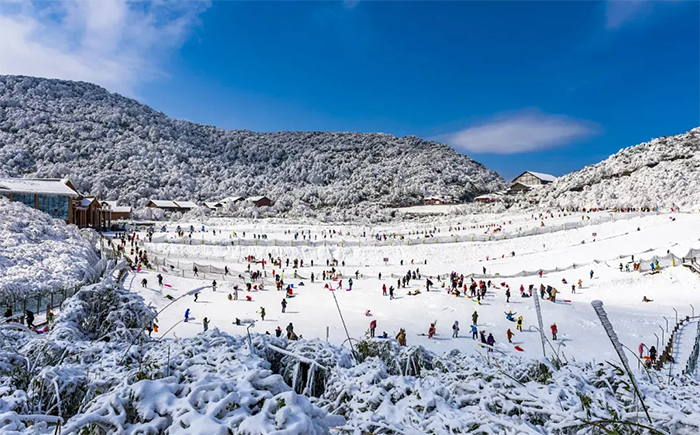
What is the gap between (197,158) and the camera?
139m

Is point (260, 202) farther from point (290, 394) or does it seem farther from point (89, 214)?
point (290, 394)

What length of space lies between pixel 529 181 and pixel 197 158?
109m

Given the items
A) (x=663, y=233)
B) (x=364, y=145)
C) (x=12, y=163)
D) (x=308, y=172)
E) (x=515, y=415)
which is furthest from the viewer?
(x=364, y=145)

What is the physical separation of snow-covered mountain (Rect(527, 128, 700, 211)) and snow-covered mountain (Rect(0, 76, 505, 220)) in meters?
33.8

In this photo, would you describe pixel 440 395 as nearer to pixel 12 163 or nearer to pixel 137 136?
pixel 12 163

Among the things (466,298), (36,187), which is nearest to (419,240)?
(466,298)

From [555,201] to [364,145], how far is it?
114m

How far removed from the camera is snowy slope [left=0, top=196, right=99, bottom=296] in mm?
18422

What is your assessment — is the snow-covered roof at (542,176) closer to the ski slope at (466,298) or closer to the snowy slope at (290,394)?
the ski slope at (466,298)

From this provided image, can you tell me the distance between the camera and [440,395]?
4000mm

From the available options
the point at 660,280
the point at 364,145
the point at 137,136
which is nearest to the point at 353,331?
the point at 660,280

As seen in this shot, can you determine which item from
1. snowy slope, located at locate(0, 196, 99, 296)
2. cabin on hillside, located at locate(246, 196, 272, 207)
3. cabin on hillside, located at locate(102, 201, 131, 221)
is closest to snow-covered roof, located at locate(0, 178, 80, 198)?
snowy slope, located at locate(0, 196, 99, 296)

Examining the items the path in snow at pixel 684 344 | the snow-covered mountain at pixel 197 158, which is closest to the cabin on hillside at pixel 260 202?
the snow-covered mountain at pixel 197 158

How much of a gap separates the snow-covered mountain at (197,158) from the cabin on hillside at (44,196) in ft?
146
